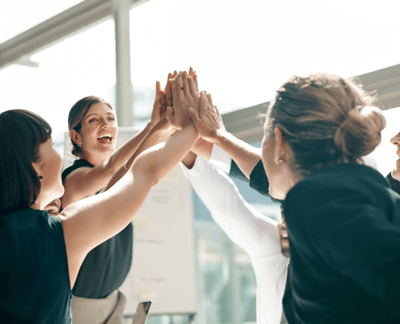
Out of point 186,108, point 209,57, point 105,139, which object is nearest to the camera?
point 186,108

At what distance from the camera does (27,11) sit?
12.7 feet

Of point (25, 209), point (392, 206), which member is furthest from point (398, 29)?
point (25, 209)

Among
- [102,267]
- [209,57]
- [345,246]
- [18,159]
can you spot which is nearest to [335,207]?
[345,246]

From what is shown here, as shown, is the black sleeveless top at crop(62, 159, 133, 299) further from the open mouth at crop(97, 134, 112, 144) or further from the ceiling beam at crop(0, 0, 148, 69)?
the ceiling beam at crop(0, 0, 148, 69)

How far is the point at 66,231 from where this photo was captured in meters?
0.99

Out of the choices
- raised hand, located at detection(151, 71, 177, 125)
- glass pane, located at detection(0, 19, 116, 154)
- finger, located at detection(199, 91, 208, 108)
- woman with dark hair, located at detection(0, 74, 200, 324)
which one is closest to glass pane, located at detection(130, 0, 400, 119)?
glass pane, located at detection(0, 19, 116, 154)

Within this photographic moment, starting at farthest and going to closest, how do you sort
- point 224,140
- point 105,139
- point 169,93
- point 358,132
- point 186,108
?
point 105,139 → point 169,93 → point 186,108 → point 224,140 → point 358,132

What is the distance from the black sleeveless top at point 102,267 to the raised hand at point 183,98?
562 mm

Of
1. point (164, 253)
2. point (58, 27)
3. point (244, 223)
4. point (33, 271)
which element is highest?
point (58, 27)

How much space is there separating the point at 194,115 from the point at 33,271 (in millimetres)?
940

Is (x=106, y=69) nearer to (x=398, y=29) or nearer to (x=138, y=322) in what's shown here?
(x=398, y=29)

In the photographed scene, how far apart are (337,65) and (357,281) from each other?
2.02 meters

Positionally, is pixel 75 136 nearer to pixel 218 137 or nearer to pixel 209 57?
pixel 218 137

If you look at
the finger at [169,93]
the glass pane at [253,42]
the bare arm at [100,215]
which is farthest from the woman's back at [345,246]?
the glass pane at [253,42]
